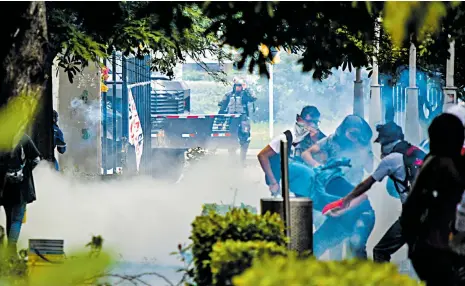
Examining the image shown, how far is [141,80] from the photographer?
18672 millimetres

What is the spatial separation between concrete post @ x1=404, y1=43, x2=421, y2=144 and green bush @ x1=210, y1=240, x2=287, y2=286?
6.26 m

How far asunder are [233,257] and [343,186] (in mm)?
6476

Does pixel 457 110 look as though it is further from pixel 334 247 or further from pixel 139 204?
pixel 139 204

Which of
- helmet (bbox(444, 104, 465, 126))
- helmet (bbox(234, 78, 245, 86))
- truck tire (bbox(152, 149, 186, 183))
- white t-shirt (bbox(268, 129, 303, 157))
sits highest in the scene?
helmet (bbox(234, 78, 245, 86))

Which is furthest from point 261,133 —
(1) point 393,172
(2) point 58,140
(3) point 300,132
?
(2) point 58,140

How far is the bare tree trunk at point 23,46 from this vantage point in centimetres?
686

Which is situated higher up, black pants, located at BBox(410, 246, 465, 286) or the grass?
the grass

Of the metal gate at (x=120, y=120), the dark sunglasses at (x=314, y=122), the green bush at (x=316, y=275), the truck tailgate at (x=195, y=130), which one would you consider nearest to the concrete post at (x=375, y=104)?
the dark sunglasses at (x=314, y=122)

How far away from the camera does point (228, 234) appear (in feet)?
22.7

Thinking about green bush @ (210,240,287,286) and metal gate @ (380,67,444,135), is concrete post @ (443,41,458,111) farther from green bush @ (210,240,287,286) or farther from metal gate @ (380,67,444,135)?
green bush @ (210,240,287,286)

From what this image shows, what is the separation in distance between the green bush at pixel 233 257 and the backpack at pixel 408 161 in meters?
6.05

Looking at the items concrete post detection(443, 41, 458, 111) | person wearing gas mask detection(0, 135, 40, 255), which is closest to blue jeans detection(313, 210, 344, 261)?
concrete post detection(443, 41, 458, 111)

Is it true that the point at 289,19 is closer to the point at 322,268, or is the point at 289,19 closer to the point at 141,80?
the point at 322,268

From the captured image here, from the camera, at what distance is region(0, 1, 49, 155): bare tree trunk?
6.86m
